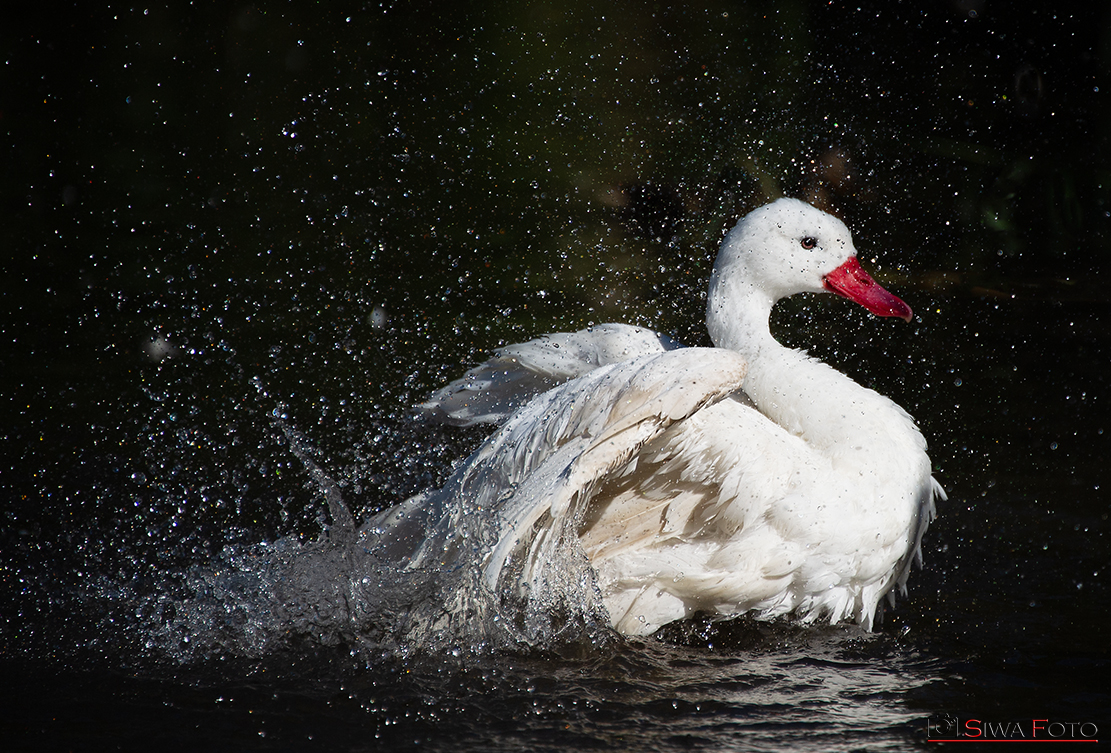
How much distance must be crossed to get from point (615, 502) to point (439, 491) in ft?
2.30

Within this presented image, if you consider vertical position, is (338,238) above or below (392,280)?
above

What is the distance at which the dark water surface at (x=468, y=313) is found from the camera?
344cm

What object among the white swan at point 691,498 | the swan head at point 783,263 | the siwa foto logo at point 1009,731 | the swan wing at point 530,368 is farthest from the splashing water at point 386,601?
the swan head at point 783,263

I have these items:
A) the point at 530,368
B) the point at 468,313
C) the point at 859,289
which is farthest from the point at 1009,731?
the point at 468,313

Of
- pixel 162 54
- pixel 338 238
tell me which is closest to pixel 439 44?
pixel 162 54

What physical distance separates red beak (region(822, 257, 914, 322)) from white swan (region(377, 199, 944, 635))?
503 millimetres

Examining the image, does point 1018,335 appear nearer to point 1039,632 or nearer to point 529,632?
point 1039,632

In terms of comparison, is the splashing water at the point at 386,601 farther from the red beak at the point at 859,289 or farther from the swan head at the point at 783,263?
the red beak at the point at 859,289

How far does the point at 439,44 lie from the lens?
13586 millimetres

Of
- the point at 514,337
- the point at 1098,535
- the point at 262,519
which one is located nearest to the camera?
the point at 1098,535

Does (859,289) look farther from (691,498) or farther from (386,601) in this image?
(386,601)

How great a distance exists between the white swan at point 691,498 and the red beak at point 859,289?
0.50 meters

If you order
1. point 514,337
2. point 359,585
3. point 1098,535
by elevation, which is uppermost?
point 514,337

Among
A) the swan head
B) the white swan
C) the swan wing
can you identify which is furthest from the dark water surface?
the swan head
